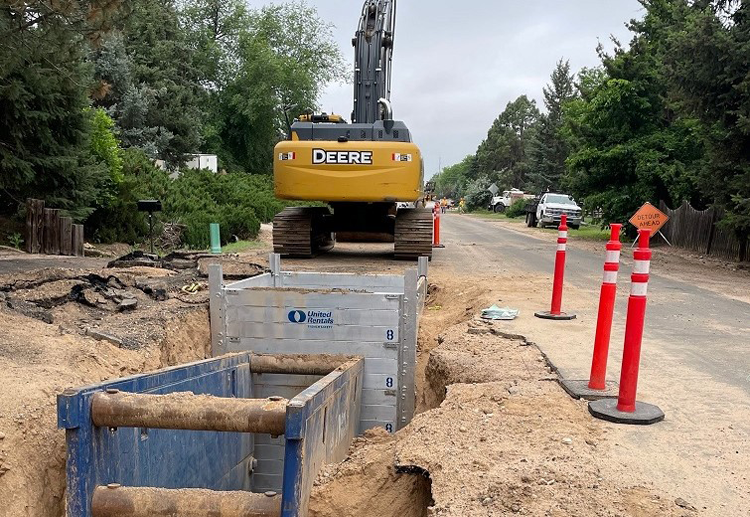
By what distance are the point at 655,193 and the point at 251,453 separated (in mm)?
19617

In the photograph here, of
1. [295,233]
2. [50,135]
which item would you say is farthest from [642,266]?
[50,135]

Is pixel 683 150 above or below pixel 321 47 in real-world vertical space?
below

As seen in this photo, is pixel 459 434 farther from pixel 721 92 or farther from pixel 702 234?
pixel 702 234

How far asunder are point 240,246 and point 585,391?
13754mm

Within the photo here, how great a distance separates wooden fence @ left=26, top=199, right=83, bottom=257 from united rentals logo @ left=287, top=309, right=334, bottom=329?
29.1ft

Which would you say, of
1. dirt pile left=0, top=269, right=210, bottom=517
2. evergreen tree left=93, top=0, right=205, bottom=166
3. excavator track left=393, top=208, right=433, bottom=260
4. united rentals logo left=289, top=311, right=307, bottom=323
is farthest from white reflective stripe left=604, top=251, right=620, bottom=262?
evergreen tree left=93, top=0, right=205, bottom=166

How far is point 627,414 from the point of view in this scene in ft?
13.3

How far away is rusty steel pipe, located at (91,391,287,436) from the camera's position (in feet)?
12.6

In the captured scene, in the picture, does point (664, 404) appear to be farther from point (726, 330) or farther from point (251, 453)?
point (251, 453)

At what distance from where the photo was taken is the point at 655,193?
22.2m

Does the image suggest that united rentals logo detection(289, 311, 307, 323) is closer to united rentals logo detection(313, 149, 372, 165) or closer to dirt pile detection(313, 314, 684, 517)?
dirt pile detection(313, 314, 684, 517)

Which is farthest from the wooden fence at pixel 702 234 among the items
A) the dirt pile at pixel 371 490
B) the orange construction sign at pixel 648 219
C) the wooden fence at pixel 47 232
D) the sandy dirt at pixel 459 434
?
the wooden fence at pixel 47 232

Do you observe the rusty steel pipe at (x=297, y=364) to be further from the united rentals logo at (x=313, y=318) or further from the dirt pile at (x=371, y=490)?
the dirt pile at (x=371, y=490)

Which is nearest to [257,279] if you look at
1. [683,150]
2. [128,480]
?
[128,480]
